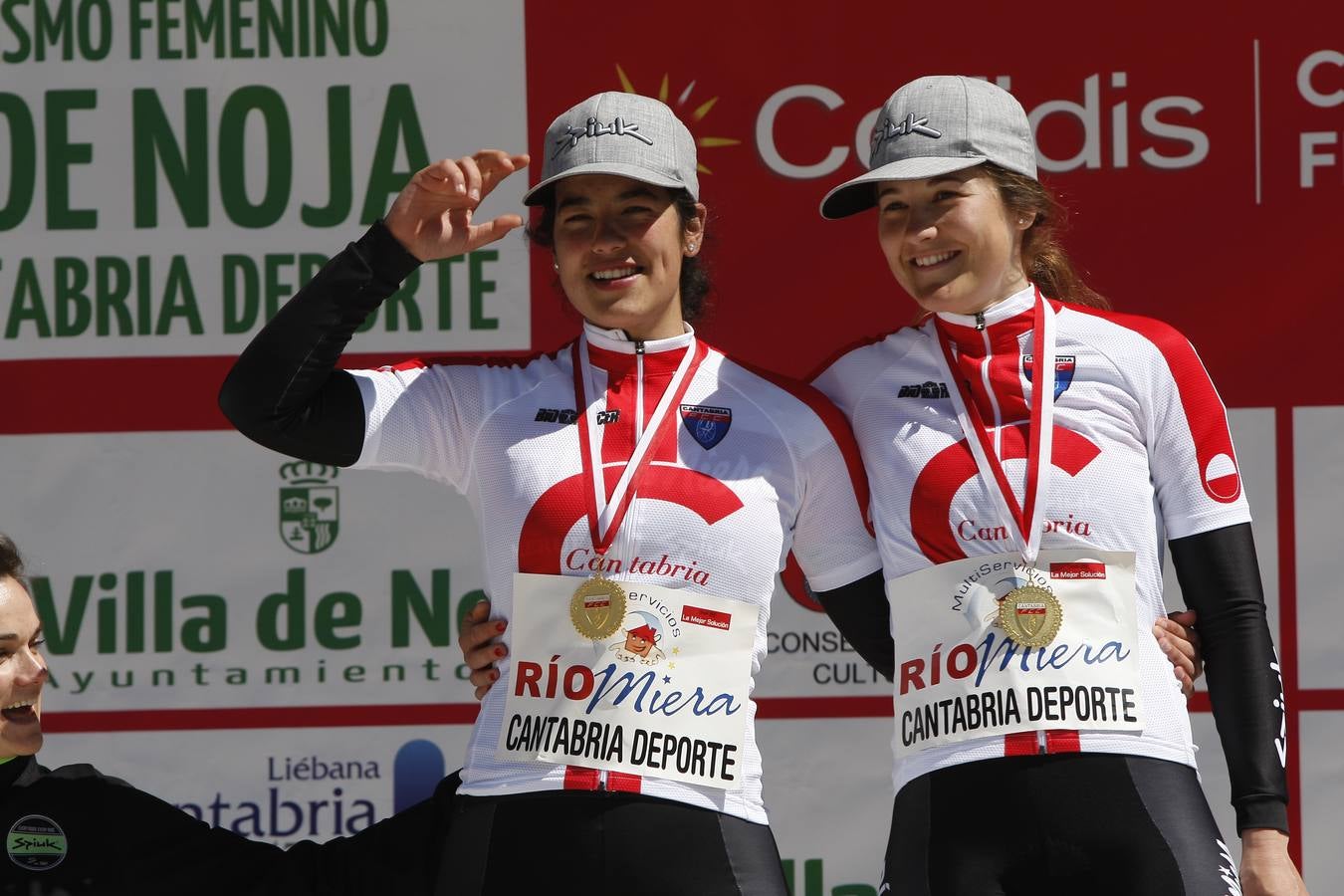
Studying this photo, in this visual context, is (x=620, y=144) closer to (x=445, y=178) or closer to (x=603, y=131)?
(x=603, y=131)

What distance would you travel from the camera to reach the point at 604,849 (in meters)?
2.05

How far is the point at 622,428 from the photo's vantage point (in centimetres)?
227

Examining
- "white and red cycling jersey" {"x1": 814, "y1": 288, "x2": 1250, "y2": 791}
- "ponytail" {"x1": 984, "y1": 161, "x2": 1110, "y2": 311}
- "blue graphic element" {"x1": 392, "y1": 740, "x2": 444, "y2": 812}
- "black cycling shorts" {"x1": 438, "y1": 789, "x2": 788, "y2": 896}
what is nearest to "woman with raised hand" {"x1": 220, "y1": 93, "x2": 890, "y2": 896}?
"black cycling shorts" {"x1": 438, "y1": 789, "x2": 788, "y2": 896}

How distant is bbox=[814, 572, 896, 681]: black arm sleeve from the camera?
236 centimetres

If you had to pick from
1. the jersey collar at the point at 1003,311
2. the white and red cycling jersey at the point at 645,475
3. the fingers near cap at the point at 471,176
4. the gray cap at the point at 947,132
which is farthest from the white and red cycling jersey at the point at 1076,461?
the fingers near cap at the point at 471,176

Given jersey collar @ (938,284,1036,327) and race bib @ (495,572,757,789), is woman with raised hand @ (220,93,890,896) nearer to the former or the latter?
race bib @ (495,572,757,789)

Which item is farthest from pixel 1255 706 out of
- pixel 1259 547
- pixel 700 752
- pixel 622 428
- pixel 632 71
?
pixel 632 71

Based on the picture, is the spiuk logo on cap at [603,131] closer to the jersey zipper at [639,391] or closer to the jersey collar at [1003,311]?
the jersey zipper at [639,391]

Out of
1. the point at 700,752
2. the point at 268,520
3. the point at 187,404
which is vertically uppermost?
the point at 187,404

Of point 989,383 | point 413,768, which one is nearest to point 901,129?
point 989,383

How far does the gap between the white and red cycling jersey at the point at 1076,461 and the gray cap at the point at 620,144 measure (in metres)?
0.47

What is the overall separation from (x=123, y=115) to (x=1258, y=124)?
8.19 ft

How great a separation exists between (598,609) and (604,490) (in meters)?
0.17

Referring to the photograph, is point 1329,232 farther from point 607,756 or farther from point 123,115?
point 123,115
